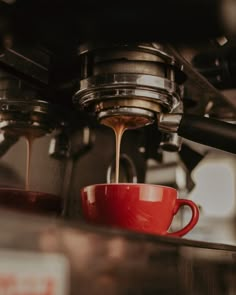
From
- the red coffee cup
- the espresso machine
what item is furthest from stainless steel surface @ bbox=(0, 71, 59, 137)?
the red coffee cup

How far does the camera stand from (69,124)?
0.81 m

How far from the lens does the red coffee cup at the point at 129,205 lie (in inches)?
26.4

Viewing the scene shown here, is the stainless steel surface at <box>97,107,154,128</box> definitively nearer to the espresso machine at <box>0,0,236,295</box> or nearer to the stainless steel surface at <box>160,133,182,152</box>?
the espresso machine at <box>0,0,236,295</box>

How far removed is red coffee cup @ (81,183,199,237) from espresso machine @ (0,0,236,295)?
0.04m

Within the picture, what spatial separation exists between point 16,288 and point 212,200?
1457 millimetres

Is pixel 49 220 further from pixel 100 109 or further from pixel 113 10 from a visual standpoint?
pixel 100 109

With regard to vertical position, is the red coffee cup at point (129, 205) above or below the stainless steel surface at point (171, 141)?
below

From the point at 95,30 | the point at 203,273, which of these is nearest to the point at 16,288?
the point at 95,30

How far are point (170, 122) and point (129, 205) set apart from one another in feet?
0.43

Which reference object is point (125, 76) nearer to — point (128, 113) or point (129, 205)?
point (128, 113)

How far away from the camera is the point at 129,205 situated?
2.20ft

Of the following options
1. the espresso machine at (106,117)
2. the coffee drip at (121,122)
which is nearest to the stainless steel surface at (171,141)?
the espresso machine at (106,117)

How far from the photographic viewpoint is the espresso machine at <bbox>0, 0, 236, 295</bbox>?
1.37 feet

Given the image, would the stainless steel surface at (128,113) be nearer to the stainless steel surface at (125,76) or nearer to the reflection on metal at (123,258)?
the stainless steel surface at (125,76)
